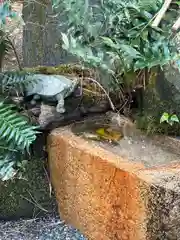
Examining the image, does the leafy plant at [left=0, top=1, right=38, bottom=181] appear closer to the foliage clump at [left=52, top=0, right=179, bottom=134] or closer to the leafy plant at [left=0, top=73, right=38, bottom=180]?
the leafy plant at [left=0, top=73, right=38, bottom=180]

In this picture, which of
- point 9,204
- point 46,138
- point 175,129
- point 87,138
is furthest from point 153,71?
point 9,204

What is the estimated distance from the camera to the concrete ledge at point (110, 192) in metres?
1.54

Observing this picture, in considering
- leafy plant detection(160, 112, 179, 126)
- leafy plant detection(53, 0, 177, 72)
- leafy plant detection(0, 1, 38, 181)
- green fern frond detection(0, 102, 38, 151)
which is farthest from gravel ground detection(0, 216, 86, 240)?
leafy plant detection(53, 0, 177, 72)

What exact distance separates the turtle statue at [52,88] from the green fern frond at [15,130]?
0.16 meters

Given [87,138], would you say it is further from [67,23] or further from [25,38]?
[25,38]

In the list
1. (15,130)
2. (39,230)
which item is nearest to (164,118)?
(15,130)

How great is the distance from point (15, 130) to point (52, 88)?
0.27 metres

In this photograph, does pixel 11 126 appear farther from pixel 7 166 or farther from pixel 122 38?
pixel 122 38

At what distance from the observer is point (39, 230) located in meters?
2.02

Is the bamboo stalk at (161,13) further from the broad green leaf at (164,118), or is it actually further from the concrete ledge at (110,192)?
the concrete ledge at (110,192)

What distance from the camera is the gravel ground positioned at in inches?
77.2

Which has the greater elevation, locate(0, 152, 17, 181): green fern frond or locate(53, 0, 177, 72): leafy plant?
locate(53, 0, 177, 72): leafy plant

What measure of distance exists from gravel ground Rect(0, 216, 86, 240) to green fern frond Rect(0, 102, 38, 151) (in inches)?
15.3

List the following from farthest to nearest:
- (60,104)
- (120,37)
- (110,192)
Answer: (60,104), (120,37), (110,192)
